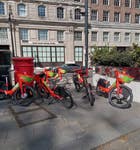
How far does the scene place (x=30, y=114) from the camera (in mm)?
4516

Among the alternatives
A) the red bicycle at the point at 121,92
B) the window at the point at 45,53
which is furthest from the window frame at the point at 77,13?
the red bicycle at the point at 121,92

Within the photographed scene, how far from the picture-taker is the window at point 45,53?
915 inches

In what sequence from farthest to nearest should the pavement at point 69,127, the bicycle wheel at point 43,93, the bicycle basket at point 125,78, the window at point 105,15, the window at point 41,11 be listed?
the window at point 105,15, the window at point 41,11, the bicycle wheel at point 43,93, the bicycle basket at point 125,78, the pavement at point 69,127

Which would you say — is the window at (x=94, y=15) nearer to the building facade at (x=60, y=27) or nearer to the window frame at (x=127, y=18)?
the building facade at (x=60, y=27)

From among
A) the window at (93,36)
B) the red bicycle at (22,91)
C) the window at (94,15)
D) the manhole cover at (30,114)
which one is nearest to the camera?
the manhole cover at (30,114)

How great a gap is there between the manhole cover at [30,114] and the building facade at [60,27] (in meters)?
17.5

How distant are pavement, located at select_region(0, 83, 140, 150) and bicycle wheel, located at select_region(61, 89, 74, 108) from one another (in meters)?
0.17

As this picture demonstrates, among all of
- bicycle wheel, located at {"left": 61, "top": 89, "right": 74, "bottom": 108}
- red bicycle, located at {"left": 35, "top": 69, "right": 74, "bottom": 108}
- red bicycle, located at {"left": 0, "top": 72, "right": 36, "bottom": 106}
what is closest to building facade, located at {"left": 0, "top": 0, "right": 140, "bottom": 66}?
red bicycle, located at {"left": 35, "top": 69, "right": 74, "bottom": 108}

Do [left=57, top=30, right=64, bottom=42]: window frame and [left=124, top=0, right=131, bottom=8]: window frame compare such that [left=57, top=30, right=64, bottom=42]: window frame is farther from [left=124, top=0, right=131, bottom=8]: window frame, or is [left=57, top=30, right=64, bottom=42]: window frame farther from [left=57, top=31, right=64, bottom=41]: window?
[left=124, top=0, right=131, bottom=8]: window frame

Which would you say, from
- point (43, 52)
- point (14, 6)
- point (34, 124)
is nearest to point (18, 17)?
point (14, 6)

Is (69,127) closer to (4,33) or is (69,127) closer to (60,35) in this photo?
(4,33)

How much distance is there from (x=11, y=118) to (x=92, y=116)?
2301 millimetres

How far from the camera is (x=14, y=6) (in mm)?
21641

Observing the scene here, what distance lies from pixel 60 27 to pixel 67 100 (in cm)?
2090
